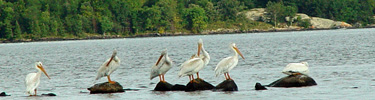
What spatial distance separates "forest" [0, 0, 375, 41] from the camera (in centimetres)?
12875

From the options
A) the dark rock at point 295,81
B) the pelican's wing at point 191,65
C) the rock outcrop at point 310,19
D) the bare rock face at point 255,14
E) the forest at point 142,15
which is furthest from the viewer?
the bare rock face at point 255,14

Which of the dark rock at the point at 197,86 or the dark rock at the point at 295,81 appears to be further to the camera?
the dark rock at the point at 295,81

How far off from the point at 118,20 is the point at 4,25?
27.2 metres

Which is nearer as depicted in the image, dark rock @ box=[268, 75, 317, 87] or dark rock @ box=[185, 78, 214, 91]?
dark rock @ box=[185, 78, 214, 91]

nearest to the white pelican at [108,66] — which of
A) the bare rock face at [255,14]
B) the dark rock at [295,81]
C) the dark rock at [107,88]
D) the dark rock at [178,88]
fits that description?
the dark rock at [107,88]

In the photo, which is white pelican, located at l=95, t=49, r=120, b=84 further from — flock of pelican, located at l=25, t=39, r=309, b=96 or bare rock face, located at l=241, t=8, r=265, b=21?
bare rock face, located at l=241, t=8, r=265, b=21

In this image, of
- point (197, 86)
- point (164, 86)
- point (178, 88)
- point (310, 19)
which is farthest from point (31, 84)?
point (310, 19)

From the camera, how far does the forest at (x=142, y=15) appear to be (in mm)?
128750

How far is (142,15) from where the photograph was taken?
468 feet

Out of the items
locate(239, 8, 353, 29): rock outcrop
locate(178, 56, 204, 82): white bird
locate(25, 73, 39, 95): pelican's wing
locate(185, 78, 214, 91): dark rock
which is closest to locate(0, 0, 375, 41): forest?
locate(239, 8, 353, 29): rock outcrop

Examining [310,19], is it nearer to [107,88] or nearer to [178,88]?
[178,88]

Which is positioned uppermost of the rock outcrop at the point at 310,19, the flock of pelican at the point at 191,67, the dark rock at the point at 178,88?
the flock of pelican at the point at 191,67

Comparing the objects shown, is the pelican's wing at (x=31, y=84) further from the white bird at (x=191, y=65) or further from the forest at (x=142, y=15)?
the forest at (x=142, y=15)

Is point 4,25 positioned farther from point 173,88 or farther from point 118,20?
point 173,88
